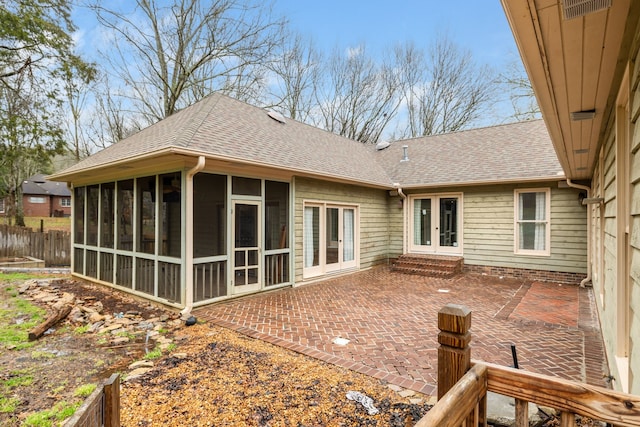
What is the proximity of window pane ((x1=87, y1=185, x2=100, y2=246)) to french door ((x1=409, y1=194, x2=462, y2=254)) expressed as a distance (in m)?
9.29

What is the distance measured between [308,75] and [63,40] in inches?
516

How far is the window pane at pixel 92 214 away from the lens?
26.5 ft

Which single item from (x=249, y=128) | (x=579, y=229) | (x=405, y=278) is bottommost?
(x=405, y=278)

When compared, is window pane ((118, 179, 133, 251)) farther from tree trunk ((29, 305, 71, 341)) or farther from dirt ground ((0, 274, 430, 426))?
dirt ground ((0, 274, 430, 426))

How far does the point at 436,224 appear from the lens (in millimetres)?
10445

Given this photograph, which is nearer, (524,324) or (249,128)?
(524,324)

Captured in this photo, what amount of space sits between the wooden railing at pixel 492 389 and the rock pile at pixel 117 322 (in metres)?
4.04

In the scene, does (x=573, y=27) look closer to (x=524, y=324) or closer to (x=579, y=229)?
(x=524, y=324)

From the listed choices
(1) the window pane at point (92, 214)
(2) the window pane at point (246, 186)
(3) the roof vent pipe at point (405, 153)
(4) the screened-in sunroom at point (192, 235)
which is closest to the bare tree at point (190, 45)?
(3) the roof vent pipe at point (405, 153)

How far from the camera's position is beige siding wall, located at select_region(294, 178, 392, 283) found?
786 centimetres

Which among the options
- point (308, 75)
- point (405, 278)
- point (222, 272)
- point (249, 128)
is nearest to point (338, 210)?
point (405, 278)

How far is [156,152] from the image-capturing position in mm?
5391

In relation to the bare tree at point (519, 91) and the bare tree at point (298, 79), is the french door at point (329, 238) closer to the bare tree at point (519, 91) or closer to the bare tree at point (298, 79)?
the bare tree at point (298, 79)

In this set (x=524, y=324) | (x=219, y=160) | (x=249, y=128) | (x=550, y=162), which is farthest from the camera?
(x=550, y=162)
